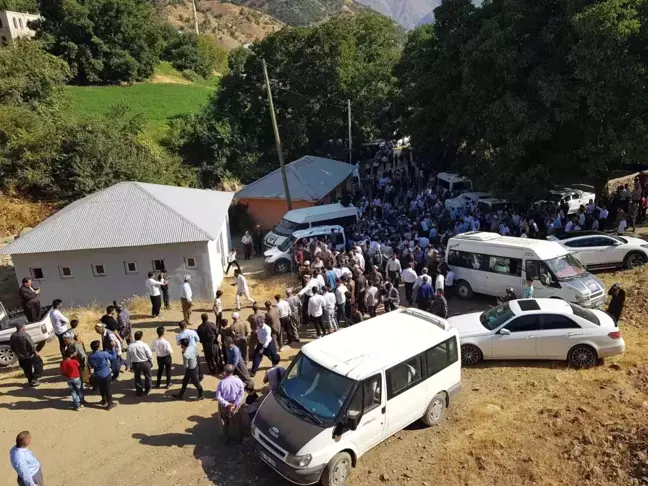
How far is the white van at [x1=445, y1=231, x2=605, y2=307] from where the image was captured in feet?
46.3

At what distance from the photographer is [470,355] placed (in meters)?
11.8

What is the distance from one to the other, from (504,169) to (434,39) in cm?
1021

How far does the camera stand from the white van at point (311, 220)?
2233cm

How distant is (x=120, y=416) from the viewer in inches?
413

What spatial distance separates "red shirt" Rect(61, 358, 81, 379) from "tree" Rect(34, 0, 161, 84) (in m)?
40.5

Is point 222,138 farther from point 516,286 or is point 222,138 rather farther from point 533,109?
point 516,286

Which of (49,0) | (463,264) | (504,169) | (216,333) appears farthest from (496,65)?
(49,0)

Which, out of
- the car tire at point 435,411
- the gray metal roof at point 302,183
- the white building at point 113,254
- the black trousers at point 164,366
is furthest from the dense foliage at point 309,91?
the car tire at point 435,411

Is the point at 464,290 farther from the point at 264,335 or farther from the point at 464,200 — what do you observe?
the point at 464,200

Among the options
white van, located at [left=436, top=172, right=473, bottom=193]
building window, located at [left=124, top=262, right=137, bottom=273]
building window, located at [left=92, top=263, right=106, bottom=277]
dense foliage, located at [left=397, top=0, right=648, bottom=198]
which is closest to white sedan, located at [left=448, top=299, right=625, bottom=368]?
dense foliage, located at [left=397, top=0, right=648, bottom=198]

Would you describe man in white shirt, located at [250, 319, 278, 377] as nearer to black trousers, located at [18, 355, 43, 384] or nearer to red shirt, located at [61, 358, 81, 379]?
red shirt, located at [61, 358, 81, 379]

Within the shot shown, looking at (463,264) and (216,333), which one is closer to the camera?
(216,333)

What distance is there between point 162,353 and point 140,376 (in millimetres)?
776

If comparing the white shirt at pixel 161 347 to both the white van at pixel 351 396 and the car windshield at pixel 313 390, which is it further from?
the car windshield at pixel 313 390
